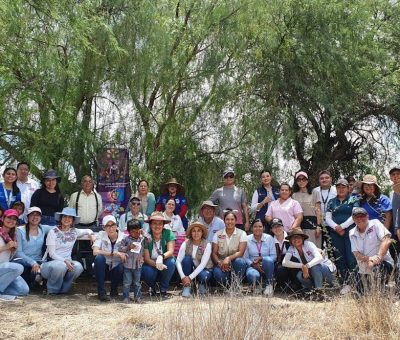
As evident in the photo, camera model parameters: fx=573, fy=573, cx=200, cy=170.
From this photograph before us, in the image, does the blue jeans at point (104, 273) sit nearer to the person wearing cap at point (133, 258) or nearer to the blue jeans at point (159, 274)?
the person wearing cap at point (133, 258)

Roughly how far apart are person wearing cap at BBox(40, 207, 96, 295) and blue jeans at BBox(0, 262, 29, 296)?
0.29 meters

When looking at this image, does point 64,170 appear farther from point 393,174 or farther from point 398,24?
point 398,24

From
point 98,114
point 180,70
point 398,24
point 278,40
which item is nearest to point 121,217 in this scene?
point 98,114

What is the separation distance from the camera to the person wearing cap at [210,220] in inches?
311

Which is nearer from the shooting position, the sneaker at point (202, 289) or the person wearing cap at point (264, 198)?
the sneaker at point (202, 289)

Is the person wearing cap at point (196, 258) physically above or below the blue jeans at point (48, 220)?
below

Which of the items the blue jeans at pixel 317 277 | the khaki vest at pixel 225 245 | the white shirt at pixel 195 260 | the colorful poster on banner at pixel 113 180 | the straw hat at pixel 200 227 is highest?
the colorful poster on banner at pixel 113 180

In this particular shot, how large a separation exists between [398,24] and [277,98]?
3.70m

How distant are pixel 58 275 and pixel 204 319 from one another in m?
3.57

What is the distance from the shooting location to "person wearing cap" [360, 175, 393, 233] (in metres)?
7.32

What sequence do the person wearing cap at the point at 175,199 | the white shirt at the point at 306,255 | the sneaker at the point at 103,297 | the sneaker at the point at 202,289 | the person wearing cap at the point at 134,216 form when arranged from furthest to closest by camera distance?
1. the person wearing cap at the point at 175,199
2. the person wearing cap at the point at 134,216
3. the white shirt at the point at 306,255
4. the sneaker at the point at 103,297
5. the sneaker at the point at 202,289

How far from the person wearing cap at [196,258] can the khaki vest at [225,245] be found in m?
0.18

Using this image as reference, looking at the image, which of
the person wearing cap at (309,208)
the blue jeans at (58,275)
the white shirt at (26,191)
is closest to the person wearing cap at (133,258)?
the blue jeans at (58,275)

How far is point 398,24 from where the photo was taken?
38.6 ft
